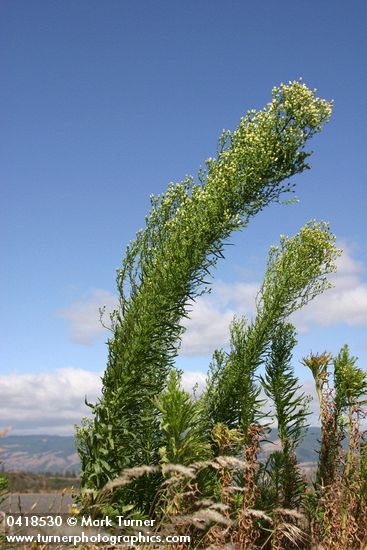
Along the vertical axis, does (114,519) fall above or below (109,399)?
below

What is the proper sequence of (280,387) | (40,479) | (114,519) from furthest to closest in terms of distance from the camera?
(280,387)
(114,519)
(40,479)

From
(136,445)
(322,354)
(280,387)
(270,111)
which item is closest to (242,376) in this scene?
(280,387)

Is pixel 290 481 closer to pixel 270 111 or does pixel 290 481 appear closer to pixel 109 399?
pixel 109 399

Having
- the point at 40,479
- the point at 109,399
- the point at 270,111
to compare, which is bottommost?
the point at 40,479

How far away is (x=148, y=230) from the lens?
1221 cm

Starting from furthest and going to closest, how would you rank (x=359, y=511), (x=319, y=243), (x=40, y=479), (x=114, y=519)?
1. (x=319, y=243)
2. (x=359, y=511)
3. (x=114, y=519)
4. (x=40, y=479)

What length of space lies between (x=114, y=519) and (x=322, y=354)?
5.22 m

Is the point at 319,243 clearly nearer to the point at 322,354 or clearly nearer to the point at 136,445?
the point at 322,354

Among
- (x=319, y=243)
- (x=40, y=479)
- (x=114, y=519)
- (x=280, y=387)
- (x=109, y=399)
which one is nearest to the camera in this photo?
(x=40, y=479)

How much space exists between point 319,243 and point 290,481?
5.62m

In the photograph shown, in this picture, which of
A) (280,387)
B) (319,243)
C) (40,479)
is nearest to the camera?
(40,479)

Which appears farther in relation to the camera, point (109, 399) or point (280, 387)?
point (280, 387)

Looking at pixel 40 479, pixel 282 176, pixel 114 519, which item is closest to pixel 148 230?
pixel 282 176

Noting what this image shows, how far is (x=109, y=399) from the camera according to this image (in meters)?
10.2
